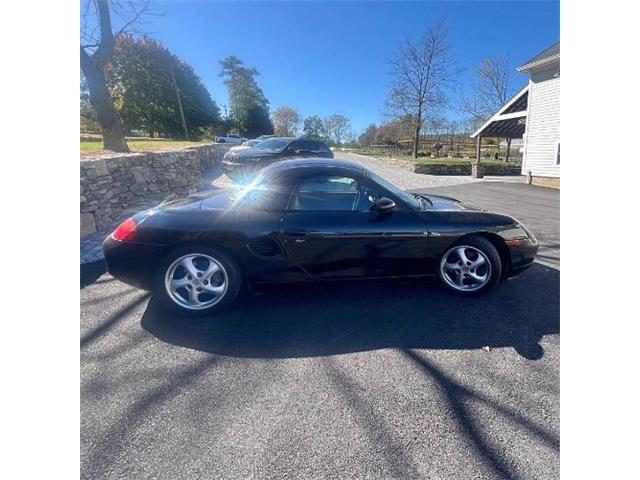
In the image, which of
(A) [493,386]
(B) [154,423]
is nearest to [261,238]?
(B) [154,423]

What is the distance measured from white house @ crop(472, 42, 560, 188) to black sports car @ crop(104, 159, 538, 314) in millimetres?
12899

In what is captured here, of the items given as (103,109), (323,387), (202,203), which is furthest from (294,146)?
(323,387)

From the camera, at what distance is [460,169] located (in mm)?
19719

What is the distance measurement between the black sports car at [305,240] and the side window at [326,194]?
0.03ft

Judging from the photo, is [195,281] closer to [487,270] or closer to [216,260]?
[216,260]

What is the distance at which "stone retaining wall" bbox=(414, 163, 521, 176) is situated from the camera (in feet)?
63.8

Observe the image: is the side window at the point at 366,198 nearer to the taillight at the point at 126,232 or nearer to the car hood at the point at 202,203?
the car hood at the point at 202,203

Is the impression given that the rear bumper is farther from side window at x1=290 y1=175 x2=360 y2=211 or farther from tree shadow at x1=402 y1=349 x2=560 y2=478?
tree shadow at x1=402 y1=349 x2=560 y2=478

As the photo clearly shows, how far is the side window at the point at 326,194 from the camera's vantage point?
301 cm

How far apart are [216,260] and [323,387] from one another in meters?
1.44

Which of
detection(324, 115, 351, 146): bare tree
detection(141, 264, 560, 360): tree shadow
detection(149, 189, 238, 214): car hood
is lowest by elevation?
detection(141, 264, 560, 360): tree shadow

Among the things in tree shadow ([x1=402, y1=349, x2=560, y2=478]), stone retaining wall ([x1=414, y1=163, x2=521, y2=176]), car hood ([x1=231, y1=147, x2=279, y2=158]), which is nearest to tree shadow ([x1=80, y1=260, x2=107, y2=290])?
tree shadow ([x1=402, y1=349, x2=560, y2=478])

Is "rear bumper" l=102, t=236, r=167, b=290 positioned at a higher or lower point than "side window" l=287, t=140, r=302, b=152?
lower
